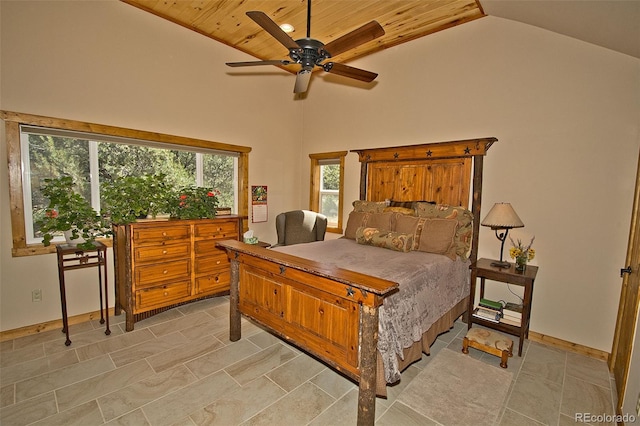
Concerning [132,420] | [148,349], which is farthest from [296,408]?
[148,349]

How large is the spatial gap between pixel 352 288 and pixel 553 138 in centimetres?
258

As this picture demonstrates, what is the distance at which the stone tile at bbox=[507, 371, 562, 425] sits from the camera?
1945 millimetres

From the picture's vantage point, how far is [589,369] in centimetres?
247

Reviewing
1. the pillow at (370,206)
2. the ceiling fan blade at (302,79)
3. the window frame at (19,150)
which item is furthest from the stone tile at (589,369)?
the window frame at (19,150)

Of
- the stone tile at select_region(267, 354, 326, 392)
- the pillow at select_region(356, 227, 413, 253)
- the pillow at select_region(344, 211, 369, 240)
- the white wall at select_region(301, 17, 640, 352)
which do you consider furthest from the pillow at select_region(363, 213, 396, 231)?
the stone tile at select_region(267, 354, 326, 392)

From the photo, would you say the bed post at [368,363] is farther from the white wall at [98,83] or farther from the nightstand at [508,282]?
the white wall at [98,83]

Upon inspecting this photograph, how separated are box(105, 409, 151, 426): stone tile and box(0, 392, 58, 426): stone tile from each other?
0.44m

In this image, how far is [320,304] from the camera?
2012mm

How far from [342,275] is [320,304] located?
344mm

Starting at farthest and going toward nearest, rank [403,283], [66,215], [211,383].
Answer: [66,215] < [211,383] < [403,283]

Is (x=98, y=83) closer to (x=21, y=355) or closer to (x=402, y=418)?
(x=21, y=355)

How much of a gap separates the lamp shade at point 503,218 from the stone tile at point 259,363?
2.28 metres

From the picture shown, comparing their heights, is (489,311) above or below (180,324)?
above

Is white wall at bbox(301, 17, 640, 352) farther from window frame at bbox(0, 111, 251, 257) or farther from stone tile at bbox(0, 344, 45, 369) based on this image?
stone tile at bbox(0, 344, 45, 369)
